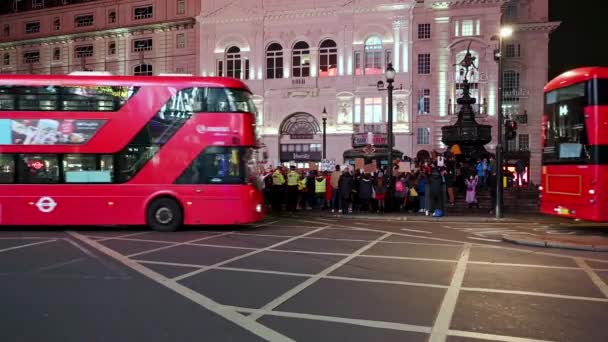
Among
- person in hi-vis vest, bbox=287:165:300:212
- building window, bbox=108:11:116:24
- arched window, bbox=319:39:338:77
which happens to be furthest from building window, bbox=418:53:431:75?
building window, bbox=108:11:116:24

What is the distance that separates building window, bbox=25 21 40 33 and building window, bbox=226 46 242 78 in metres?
22.8

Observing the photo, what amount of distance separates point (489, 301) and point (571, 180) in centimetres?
875

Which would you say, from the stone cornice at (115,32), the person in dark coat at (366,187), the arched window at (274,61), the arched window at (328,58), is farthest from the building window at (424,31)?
the person in dark coat at (366,187)

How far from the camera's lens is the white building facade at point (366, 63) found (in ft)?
144

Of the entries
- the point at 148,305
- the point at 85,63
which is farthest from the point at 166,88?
the point at 85,63

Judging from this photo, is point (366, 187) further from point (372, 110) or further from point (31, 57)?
point (31, 57)

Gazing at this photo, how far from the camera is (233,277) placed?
8.44m

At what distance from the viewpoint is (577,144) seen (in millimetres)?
14039

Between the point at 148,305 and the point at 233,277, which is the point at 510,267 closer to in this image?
the point at 233,277

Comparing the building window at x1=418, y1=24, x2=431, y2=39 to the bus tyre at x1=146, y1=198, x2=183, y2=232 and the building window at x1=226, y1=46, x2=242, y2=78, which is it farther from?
the bus tyre at x1=146, y1=198, x2=183, y2=232

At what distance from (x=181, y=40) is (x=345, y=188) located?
1351 inches

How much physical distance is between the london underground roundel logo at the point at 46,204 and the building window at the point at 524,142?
3906cm

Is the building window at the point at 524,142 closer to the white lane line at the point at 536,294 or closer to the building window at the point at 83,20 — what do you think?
the white lane line at the point at 536,294

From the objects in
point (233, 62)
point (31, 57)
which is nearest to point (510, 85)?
point (233, 62)
